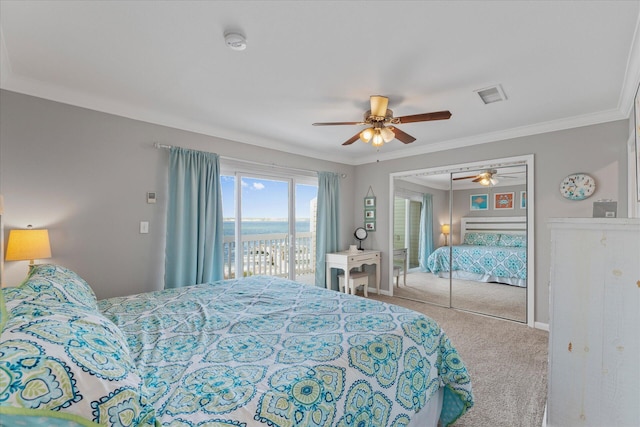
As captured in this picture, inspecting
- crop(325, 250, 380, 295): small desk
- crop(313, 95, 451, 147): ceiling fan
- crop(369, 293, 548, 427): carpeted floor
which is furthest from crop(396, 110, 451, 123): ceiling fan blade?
crop(325, 250, 380, 295): small desk

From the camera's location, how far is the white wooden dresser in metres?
1.40

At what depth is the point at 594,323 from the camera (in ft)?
4.88

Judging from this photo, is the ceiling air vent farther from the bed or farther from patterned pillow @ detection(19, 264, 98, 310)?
patterned pillow @ detection(19, 264, 98, 310)

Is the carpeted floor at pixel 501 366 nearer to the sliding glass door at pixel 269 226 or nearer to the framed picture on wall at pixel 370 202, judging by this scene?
the framed picture on wall at pixel 370 202

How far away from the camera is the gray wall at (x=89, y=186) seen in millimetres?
2533

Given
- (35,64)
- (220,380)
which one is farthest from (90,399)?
Result: (35,64)

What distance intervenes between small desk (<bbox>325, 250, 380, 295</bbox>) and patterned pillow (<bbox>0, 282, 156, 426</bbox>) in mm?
3897

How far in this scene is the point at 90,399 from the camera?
0.73 meters

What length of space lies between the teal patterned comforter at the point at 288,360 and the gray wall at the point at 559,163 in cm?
252

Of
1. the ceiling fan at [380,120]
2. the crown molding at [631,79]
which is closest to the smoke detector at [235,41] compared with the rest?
the ceiling fan at [380,120]

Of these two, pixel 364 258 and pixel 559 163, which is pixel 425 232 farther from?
pixel 559 163

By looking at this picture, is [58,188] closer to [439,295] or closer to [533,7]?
[533,7]

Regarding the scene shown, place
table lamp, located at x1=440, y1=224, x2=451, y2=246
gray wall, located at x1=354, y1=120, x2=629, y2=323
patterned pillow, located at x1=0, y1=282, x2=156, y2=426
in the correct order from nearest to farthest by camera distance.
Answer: patterned pillow, located at x1=0, y1=282, x2=156, y2=426 → gray wall, located at x1=354, y1=120, x2=629, y2=323 → table lamp, located at x1=440, y1=224, x2=451, y2=246

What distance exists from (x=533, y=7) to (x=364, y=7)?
36.0 inches
